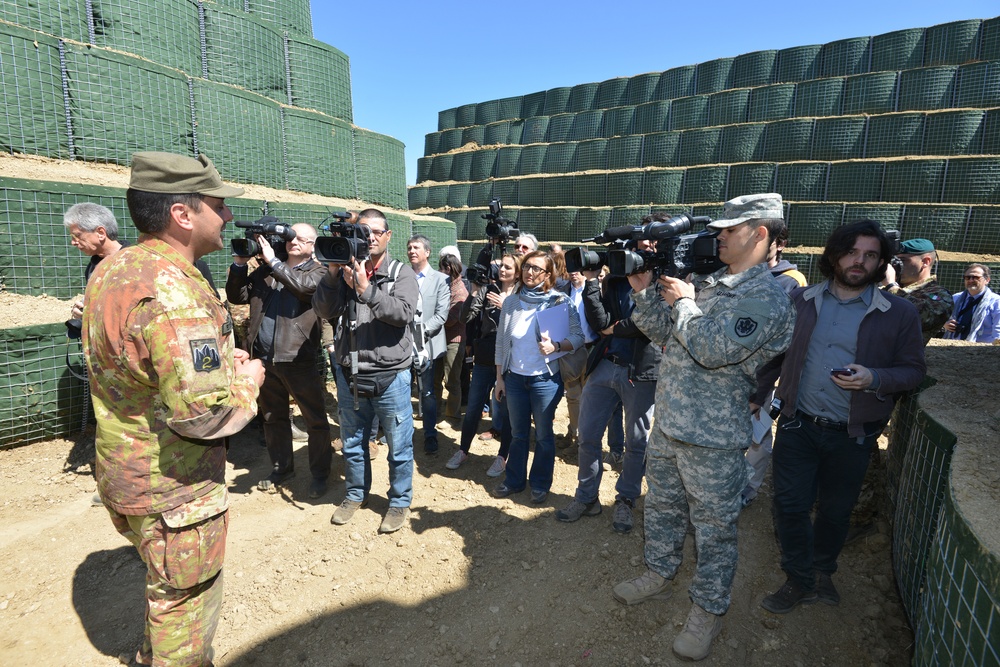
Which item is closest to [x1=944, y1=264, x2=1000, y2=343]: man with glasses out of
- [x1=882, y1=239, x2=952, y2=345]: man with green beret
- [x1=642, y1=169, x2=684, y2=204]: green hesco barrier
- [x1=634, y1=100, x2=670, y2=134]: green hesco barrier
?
[x1=882, y1=239, x2=952, y2=345]: man with green beret

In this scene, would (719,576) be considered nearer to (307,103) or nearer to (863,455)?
(863,455)

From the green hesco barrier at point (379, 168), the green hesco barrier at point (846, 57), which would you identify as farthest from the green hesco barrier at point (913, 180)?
the green hesco barrier at point (379, 168)

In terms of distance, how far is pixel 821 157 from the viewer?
443 inches

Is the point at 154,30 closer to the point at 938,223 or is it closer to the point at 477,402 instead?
the point at 477,402

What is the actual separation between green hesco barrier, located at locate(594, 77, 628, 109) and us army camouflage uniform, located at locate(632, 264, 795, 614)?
14.9 m

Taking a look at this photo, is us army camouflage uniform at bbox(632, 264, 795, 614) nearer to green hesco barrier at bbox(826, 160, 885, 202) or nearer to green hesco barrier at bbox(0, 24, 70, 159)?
green hesco barrier at bbox(0, 24, 70, 159)

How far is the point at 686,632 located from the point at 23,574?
3.81 m

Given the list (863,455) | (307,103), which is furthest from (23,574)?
(307,103)

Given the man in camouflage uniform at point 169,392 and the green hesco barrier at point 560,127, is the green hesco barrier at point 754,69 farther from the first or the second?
the man in camouflage uniform at point 169,392

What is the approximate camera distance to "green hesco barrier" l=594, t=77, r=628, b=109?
1541 cm

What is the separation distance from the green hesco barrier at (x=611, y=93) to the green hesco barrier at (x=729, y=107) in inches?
118

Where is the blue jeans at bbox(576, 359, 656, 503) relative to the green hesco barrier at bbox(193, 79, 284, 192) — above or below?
below

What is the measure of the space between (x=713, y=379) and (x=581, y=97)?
16265 millimetres

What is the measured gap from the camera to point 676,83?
1432cm
